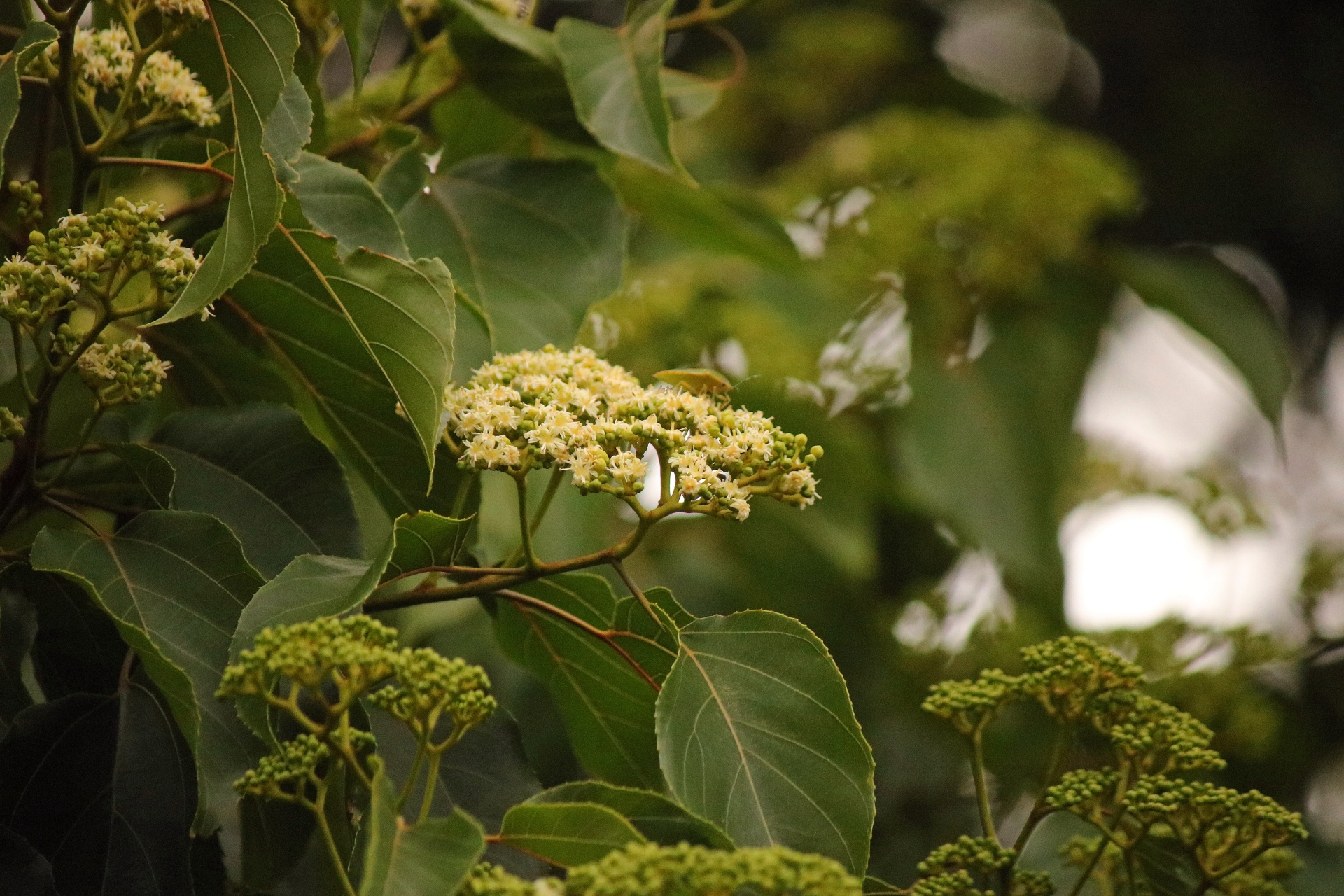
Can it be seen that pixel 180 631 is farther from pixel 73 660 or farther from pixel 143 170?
pixel 143 170

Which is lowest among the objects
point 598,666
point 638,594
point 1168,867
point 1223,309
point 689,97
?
point 1223,309

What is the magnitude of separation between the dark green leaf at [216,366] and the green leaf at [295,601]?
11.3 inches

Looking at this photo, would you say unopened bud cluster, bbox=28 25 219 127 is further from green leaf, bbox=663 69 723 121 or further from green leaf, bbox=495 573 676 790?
green leaf, bbox=663 69 723 121

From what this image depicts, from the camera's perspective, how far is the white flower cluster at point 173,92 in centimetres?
88

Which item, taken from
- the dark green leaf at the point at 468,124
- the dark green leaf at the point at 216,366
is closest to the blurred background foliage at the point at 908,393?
the dark green leaf at the point at 468,124

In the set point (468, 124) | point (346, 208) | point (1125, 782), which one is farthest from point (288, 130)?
point (1125, 782)

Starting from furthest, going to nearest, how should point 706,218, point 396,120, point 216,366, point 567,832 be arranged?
1. point 706,218
2. point 396,120
3. point 216,366
4. point 567,832

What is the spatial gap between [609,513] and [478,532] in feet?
3.60

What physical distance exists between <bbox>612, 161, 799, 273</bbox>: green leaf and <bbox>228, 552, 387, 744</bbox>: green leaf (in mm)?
815

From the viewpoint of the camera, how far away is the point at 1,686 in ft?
3.04

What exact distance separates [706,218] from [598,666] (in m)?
0.75

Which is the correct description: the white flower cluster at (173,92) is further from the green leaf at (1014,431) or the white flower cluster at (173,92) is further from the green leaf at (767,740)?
the green leaf at (1014,431)

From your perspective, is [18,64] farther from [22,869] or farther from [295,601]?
[22,869]

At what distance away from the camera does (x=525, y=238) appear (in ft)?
3.84
